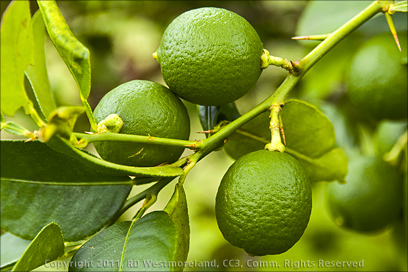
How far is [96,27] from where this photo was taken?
317 centimetres

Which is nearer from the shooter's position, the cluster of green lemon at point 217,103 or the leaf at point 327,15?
the cluster of green lemon at point 217,103

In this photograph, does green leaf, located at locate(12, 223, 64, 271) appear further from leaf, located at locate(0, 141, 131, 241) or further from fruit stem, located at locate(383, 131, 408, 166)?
fruit stem, located at locate(383, 131, 408, 166)

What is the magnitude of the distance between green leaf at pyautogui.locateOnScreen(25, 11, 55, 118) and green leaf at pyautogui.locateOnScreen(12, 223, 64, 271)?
14.5 inches

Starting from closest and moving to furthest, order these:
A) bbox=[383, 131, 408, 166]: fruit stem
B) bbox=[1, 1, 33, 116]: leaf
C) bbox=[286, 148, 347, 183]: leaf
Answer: bbox=[1, 1, 33, 116]: leaf, bbox=[286, 148, 347, 183]: leaf, bbox=[383, 131, 408, 166]: fruit stem

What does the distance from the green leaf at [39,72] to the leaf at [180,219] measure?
17.9 inches

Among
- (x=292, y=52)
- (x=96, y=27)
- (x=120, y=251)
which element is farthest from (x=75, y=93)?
(x=120, y=251)

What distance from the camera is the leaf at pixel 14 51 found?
900mm

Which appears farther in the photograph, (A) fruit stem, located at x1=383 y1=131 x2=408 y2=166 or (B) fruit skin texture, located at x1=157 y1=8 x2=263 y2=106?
(A) fruit stem, located at x1=383 y1=131 x2=408 y2=166

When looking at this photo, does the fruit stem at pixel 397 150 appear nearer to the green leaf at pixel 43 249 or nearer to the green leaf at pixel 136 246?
the green leaf at pixel 136 246

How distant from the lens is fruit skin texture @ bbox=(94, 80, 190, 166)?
1.17m

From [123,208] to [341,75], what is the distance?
5.42 ft

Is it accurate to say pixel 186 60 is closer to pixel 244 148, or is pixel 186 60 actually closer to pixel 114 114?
pixel 114 114

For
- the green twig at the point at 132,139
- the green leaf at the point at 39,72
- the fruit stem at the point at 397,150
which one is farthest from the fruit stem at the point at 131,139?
the fruit stem at the point at 397,150

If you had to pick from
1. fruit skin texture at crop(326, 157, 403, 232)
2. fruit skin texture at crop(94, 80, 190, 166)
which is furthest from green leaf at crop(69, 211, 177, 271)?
fruit skin texture at crop(326, 157, 403, 232)
